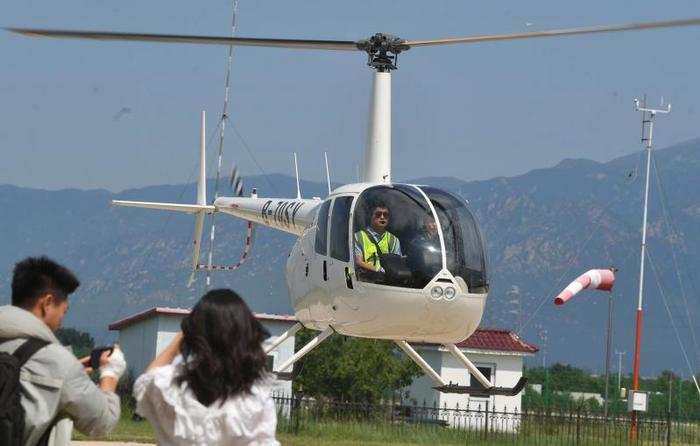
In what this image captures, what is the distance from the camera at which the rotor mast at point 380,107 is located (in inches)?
748

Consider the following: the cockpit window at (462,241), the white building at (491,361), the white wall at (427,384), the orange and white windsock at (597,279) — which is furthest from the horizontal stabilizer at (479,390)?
the white wall at (427,384)

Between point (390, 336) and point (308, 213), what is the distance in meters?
3.46

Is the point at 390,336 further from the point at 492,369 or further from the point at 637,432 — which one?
the point at 492,369

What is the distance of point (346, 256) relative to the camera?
1656 cm

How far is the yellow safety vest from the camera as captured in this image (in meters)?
16.2

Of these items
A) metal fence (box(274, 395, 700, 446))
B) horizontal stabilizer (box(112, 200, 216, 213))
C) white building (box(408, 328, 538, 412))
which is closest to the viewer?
metal fence (box(274, 395, 700, 446))

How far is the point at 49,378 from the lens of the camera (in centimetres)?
549

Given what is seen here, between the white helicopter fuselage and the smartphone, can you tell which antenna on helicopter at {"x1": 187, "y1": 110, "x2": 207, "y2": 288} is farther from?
the smartphone

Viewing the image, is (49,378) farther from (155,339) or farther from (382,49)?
(155,339)

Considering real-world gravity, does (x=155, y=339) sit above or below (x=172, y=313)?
below

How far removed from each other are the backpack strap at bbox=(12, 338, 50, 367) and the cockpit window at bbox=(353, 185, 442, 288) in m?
10.5

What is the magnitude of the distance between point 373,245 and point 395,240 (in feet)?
0.96

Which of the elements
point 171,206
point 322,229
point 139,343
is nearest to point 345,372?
point 139,343

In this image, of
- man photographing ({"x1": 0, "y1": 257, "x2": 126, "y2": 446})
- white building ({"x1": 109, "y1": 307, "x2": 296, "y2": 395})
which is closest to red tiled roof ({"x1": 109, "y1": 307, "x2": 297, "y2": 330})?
white building ({"x1": 109, "y1": 307, "x2": 296, "y2": 395})
